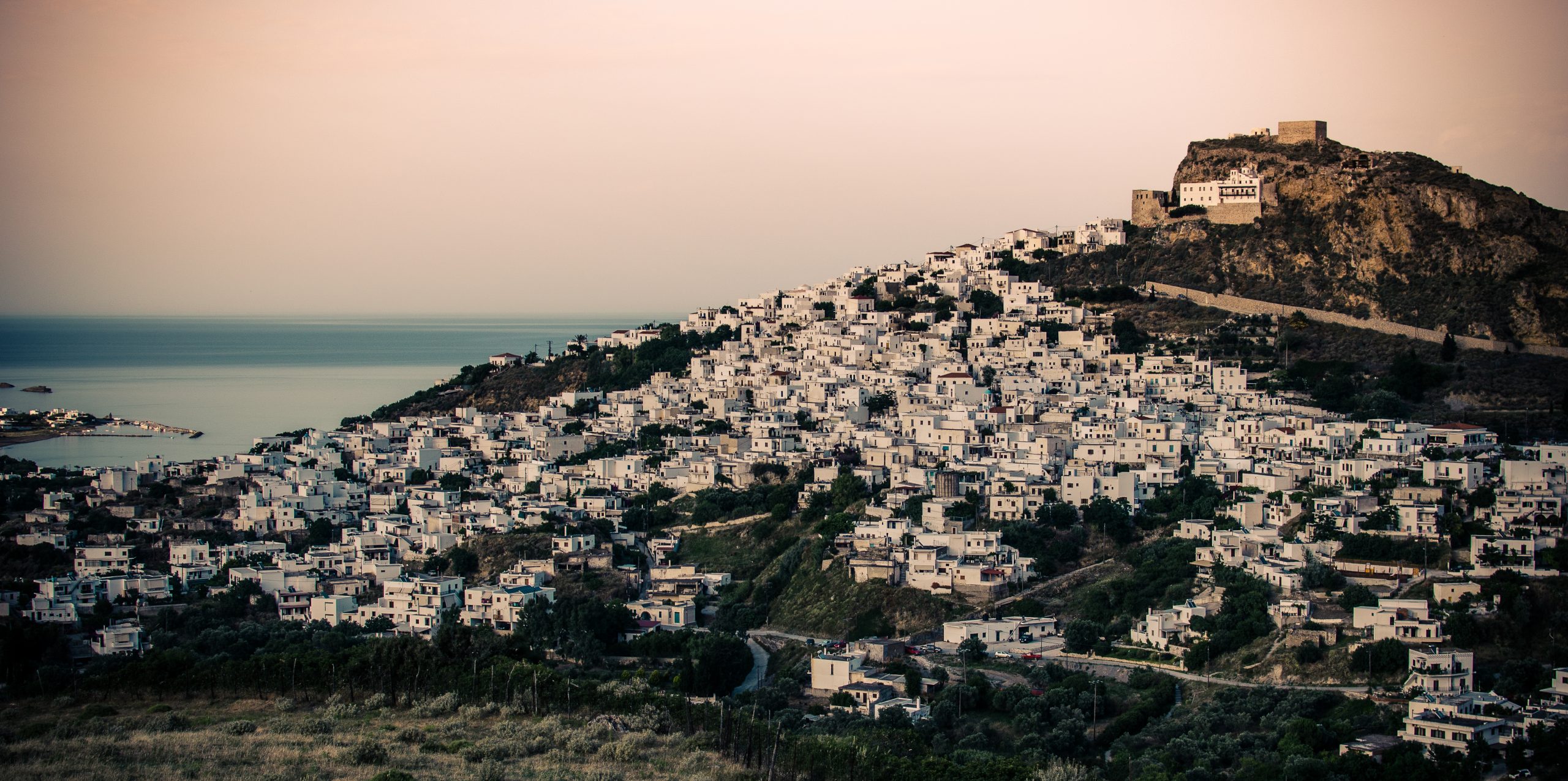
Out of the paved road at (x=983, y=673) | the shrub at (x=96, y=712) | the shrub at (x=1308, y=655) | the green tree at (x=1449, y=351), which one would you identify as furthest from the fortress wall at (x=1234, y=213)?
the shrub at (x=96, y=712)

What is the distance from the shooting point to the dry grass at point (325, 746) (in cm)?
1341

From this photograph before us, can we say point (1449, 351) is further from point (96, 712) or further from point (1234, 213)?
point (96, 712)

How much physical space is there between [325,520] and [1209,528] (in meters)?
17.4

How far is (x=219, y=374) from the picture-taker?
77.7 metres

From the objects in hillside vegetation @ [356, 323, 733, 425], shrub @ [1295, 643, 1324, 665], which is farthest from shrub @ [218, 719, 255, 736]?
hillside vegetation @ [356, 323, 733, 425]

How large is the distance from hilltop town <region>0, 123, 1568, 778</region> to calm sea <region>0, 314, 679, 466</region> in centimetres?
939

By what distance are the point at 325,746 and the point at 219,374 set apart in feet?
223

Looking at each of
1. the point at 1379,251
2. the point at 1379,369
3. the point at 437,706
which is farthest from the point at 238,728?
the point at 1379,251

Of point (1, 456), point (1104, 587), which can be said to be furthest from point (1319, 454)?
point (1, 456)

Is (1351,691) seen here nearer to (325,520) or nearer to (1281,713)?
(1281,713)

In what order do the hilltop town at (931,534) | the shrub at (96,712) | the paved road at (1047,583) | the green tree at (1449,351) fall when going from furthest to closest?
1. the green tree at (1449,351)
2. the paved road at (1047,583)
3. the hilltop town at (931,534)
4. the shrub at (96,712)

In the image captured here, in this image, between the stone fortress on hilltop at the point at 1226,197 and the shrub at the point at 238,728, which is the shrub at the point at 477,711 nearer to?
the shrub at the point at 238,728

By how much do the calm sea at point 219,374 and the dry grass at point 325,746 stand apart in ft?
96.2

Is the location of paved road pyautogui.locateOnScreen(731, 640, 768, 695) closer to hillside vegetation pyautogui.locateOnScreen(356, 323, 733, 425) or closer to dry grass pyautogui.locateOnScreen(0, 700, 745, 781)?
dry grass pyautogui.locateOnScreen(0, 700, 745, 781)
